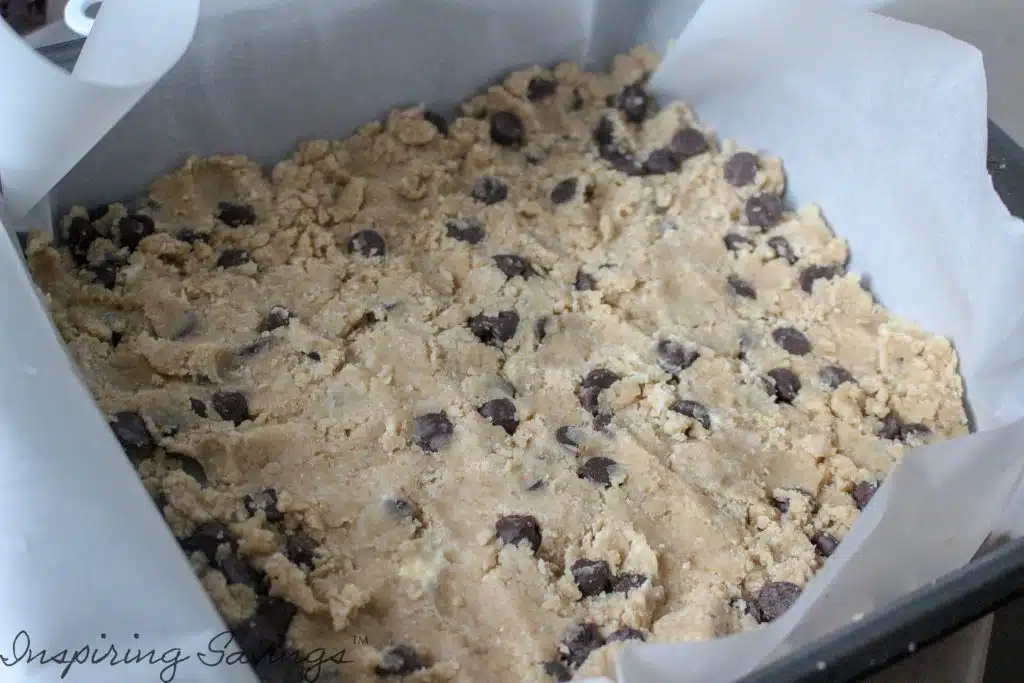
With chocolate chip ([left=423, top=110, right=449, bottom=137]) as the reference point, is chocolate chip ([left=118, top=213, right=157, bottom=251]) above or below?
below

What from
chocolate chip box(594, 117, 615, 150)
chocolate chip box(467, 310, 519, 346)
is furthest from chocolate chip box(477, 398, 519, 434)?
chocolate chip box(594, 117, 615, 150)

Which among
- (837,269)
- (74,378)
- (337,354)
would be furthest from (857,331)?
(74,378)

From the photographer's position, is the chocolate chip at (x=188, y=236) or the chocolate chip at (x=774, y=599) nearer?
the chocolate chip at (x=774, y=599)

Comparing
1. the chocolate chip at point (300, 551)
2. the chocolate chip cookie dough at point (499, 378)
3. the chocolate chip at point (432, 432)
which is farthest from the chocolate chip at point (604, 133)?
the chocolate chip at point (300, 551)

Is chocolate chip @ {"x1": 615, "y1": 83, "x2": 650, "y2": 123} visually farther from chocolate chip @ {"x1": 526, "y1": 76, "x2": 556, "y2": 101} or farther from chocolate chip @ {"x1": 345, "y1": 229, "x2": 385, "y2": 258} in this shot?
chocolate chip @ {"x1": 345, "y1": 229, "x2": 385, "y2": 258}

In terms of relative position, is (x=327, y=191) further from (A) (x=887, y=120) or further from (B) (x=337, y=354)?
(A) (x=887, y=120)

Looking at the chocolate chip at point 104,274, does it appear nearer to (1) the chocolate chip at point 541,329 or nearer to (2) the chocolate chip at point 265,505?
(2) the chocolate chip at point 265,505

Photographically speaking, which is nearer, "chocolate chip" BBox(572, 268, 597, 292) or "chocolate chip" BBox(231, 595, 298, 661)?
"chocolate chip" BBox(231, 595, 298, 661)

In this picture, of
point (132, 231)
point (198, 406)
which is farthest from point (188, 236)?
point (198, 406)
